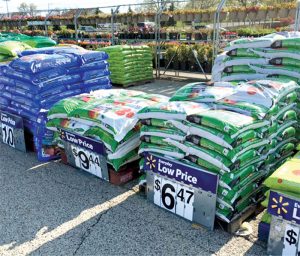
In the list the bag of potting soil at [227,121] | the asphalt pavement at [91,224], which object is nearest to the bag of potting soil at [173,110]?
the bag of potting soil at [227,121]

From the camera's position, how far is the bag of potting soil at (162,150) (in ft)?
9.79

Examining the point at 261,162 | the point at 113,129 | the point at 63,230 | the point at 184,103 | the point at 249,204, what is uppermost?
the point at 184,103

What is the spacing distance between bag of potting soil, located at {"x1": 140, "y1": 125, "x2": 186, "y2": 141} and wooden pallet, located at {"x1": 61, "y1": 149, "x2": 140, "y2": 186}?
64cm

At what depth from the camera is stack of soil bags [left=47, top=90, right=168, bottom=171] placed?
3.46 meters

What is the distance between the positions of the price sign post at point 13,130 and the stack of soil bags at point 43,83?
10cm

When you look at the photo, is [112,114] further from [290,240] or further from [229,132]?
[290,240]

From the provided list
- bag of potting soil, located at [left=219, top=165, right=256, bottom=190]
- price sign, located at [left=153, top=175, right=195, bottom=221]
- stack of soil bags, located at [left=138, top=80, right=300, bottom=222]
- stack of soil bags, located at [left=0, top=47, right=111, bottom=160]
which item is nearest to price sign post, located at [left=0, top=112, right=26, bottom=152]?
Answer: stack of soil bags, located at [left=0, top=47, right=111, bottom=160]

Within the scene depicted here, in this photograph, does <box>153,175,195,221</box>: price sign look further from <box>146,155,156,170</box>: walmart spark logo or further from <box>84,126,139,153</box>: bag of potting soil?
<box>84,126,139,153</box>: bag of potting soil

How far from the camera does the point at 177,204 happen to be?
121 inches

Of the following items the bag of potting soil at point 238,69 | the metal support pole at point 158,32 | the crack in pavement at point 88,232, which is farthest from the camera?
the metal support pole at point 158,32

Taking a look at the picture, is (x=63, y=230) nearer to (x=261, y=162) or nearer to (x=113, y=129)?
(x=113, y=129)

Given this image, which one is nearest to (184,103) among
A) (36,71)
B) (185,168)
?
(185,168)

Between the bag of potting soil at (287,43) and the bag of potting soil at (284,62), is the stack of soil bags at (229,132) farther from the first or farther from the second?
the bag of potting soil at (287,43)

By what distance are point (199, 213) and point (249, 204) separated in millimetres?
500
